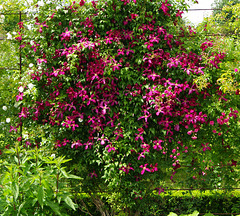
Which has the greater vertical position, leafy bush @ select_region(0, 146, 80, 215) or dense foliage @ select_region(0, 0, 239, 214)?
dense foliage @ select_region(0, 0, 239, 214)

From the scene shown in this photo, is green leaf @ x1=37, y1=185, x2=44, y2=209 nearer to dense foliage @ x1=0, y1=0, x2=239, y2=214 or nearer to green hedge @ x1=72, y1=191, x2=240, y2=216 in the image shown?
dense foliage @ x1=0, y1=0, x2=239, y2=214

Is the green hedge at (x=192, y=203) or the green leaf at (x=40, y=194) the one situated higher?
the green leaf at (x=40, y=194)

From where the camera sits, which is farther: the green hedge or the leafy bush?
the green hedge

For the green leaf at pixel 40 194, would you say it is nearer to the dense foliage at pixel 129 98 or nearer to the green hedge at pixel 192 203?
the dense foliage at pixel 129 98

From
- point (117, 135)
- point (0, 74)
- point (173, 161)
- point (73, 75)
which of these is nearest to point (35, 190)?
point (117, 135)

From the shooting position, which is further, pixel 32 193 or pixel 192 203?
pixel 192 203

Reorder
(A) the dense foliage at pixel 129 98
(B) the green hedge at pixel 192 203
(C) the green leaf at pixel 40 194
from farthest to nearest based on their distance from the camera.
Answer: (B) the green hedge at pixel 192 203 → (A) the dense foliage at pixel 129 98 → (C) the green leaf at pixel 40 194

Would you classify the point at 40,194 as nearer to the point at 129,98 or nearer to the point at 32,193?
the point at 32,193

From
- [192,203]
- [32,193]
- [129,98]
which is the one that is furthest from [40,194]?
[192,203]

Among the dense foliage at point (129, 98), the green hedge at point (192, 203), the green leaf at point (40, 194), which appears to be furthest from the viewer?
the green hedge at point (192, 203)

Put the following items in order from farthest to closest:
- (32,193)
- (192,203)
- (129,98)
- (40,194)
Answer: (192,203), (129,98), (32,193), (40,194)

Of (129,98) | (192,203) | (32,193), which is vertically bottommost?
(192,203)

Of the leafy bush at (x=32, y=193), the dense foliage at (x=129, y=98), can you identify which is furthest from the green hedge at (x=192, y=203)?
the leafy bush at (x=32, y=193)

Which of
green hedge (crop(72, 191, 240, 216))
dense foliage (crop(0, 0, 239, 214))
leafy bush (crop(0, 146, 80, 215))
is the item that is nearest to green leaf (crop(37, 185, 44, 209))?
leafy bush (crop(0, 146, 80, 215))
